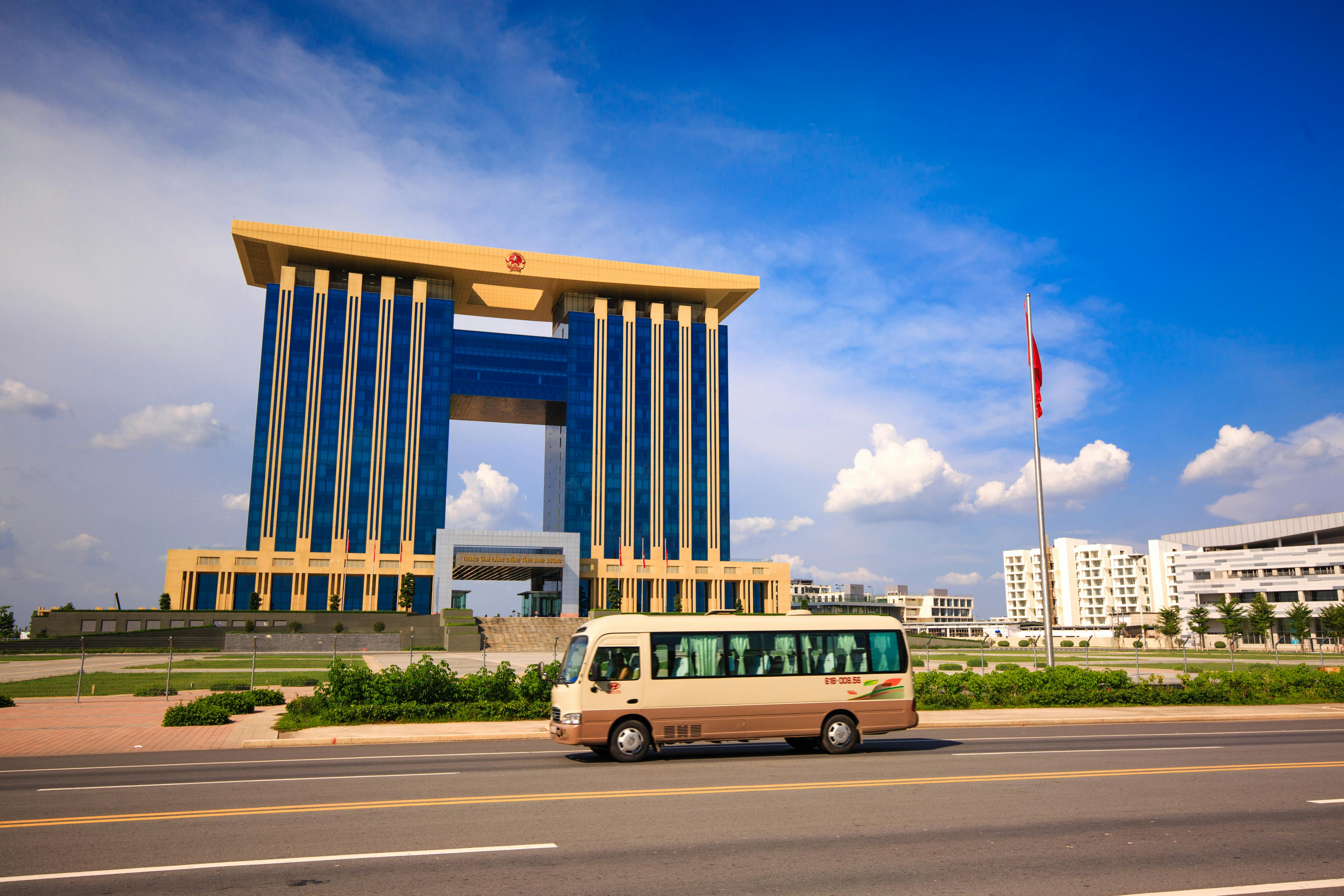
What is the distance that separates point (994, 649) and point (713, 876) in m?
89.4

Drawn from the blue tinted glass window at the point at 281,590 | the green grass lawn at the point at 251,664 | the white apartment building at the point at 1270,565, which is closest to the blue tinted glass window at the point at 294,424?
the blue tinted glass window at the point at 281,590

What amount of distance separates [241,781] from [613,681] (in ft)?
20.5

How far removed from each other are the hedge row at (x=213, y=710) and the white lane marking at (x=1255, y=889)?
22.3m

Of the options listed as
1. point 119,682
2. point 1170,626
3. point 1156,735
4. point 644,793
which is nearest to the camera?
point 644,793

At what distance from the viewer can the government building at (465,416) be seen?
92375mm

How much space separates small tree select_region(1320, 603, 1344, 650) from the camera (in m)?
75.2

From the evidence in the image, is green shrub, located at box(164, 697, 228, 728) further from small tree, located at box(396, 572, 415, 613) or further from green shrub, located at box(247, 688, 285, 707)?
small tree, located at box(396, 572, 415, 613)

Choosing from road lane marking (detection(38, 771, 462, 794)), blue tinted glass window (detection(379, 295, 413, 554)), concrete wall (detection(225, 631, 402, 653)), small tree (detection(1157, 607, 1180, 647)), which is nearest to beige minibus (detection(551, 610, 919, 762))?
road lane marking (detection(38, 771, 462, 794))

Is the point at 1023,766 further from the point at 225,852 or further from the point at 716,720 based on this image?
the point at 225,852

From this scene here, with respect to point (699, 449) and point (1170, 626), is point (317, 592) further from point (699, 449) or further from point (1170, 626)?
point (1170, 626)

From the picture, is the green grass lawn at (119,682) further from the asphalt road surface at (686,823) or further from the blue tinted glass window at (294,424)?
the blue tinted glass window at (294,424)

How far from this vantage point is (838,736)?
677 inches

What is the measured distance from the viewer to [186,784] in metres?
13.8

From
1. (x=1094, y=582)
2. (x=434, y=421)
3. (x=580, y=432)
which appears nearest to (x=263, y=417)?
(x=434, y=421)
